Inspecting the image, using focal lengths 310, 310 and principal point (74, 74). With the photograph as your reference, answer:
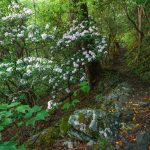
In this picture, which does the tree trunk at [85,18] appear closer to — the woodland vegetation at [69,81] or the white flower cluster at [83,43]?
the woodland vegetation at [69,81]

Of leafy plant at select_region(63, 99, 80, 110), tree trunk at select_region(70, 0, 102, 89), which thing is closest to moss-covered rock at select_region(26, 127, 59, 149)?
leafy plant at select_region(63, 99, 80, 110)

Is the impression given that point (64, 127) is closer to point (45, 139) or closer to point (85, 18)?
point (45, 139)

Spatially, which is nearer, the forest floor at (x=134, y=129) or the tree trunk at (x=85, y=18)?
the forest floor at (x=134, y=129)

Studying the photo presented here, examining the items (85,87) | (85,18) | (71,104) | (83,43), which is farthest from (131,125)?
(85,18)

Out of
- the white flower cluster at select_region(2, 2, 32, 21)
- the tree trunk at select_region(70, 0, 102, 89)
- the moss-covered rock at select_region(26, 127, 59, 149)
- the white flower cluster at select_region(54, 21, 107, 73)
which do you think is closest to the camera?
the moss-covered rock at select_region(26, 127, 59, 149)

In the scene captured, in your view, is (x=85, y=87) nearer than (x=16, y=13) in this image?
No

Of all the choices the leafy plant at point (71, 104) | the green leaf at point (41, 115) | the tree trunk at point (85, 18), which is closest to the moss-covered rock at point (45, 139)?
the leafy plant at point (71, 104)

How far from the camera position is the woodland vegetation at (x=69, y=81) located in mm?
7504

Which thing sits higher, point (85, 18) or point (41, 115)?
point (85, 18)

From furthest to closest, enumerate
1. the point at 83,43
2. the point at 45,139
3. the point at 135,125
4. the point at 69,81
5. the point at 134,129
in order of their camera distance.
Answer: the point at 69,81, the point at 83,43, the point at 45,139, the point at 135,125, the point at 134,129

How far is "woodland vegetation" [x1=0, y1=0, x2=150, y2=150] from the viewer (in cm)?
750

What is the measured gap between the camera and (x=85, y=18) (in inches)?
423

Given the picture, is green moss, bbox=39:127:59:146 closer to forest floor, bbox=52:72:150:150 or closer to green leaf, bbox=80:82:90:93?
forest floor, bbox=52:72:150:150

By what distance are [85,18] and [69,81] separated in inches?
88.5
